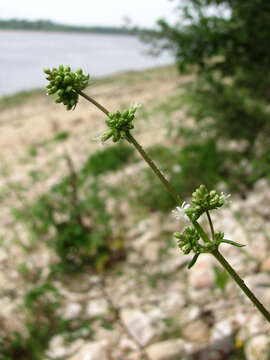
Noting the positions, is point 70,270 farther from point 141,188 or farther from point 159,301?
point 141,188

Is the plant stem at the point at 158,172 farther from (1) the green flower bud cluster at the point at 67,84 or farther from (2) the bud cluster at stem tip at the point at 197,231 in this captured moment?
(1) the green flower bud cluster at the point at 67,84

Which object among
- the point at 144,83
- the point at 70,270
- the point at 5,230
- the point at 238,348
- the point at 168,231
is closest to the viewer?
the point at 238,348

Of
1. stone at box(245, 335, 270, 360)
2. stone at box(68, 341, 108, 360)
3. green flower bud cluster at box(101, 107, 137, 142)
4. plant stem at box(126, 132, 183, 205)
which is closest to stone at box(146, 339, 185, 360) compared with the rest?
stone at box(68, 341, 108, 360)

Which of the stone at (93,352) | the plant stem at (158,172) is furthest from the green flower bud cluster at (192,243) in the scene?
the stone at (93,352)

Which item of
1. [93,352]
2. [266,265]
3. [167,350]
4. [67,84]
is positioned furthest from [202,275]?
[67,84]

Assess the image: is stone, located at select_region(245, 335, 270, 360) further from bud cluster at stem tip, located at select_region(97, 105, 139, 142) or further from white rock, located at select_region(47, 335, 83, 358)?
bud cluster at stem tip, located at select_region(97, 105, 139, 142)

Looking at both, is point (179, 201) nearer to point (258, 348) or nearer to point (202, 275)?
point (258, 348)

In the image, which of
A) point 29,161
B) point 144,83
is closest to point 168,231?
point 29,161
